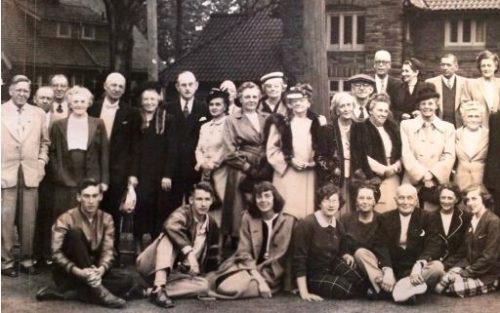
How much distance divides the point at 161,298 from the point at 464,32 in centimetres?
257

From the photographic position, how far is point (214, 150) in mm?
4176

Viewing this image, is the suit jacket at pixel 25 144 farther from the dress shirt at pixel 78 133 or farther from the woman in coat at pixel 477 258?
the woman in coat at pixel 477 258

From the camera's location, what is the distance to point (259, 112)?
4.12 meters

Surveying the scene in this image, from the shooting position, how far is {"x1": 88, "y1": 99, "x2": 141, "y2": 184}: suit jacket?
13.7 ft

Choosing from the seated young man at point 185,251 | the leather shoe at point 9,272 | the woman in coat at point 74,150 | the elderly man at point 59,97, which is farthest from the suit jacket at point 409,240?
the leather shoe at point 9,272

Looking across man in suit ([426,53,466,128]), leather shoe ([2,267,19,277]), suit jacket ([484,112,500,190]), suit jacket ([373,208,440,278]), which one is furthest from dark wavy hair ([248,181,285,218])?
leather shoe ([2,267,19,277])

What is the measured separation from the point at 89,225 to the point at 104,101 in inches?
32.7

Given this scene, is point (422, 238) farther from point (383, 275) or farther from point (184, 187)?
point (184, 187)

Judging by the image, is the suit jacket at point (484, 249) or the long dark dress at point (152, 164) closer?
the suit jacket at point (484, 249)

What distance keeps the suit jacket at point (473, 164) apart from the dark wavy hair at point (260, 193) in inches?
45.9

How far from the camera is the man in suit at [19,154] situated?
13.6ft

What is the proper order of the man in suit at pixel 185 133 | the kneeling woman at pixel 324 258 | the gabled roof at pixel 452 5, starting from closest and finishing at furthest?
the kneeling woman at pixel 324 258
the gabled roof at pixel 452 5
the man in suit at pixel 185 133

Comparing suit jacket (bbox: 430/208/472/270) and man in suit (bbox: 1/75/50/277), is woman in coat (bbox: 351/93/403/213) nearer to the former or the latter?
suit jacket (bbox: 430/208/472/270)

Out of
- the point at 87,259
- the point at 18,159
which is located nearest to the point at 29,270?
the point at 87,259
